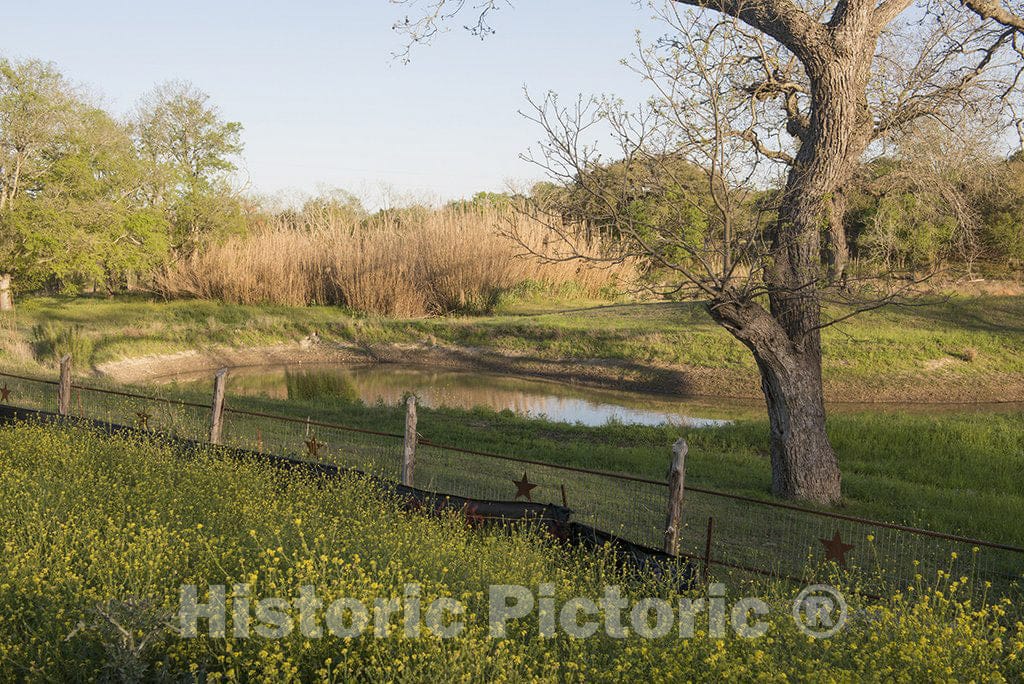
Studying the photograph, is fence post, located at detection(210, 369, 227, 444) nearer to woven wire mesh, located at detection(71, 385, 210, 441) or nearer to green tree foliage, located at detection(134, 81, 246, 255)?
woven wire mesh, located at detection(71, 385, 210, 441)

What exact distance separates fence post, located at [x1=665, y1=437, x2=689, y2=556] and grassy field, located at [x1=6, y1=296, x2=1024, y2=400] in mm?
11882

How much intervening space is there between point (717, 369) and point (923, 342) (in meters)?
5.20

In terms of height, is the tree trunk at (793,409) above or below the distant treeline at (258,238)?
below

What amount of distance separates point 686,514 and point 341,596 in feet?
16.8

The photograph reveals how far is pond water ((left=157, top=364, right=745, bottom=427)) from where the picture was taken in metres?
18.1

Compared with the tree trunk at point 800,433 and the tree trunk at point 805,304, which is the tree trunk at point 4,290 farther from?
the tree trunk at point 800,433

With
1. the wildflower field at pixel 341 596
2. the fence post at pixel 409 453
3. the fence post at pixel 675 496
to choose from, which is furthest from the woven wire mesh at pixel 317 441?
the fence post at pixel 675 496

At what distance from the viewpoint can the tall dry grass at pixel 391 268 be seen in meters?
29.8

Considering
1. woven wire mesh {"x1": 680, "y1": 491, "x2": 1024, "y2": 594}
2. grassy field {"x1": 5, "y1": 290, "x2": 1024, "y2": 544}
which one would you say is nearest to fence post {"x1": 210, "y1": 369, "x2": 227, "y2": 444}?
grassy field {"x1": 5, "y1": 290, "x2": 1024, "y2": 544}

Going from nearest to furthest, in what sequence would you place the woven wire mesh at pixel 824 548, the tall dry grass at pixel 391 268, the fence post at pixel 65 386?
the woven wire mesh at pixel 824 548, the fence post at pixel 65 386, the tall dry grass at pixel 391 268

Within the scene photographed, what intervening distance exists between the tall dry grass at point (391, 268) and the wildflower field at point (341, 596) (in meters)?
23.0

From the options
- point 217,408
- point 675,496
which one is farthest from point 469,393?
point 675,496

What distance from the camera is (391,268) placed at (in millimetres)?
29969

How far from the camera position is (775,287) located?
9094 mm
